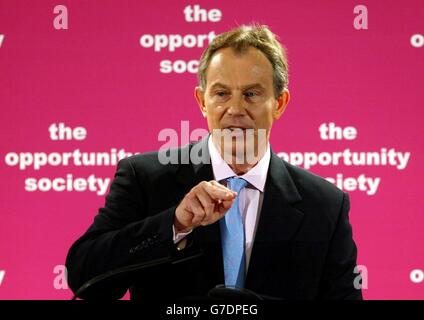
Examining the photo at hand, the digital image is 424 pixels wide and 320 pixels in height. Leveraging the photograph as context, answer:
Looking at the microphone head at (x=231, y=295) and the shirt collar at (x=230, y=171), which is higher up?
the shirt collar at (x=230, y=171)

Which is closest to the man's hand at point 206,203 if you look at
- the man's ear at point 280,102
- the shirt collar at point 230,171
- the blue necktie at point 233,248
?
the blue necktie at point 233,248

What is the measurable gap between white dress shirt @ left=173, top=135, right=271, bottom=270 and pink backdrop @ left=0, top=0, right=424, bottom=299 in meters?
1.03

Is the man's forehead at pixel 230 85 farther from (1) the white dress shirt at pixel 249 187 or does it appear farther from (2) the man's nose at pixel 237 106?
(1) the white dress shirt at pixel 249 187

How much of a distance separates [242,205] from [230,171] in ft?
0.32

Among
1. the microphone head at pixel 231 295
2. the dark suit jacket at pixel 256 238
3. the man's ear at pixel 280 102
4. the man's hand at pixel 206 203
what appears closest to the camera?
the microphone head at pixel 231 295

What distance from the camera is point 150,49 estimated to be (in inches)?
119

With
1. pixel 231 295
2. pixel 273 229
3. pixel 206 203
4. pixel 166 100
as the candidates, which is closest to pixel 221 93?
pixel 273 229

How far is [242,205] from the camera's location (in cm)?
191

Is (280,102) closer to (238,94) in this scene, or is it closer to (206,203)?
(238,94)

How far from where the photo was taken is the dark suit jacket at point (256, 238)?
5.88 ft

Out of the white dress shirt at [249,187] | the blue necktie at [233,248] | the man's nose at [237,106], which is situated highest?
the man's nose at [237,106]

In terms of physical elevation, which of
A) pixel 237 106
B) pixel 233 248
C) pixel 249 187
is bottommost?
pixel 233 248

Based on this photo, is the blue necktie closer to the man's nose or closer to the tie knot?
the tie knot

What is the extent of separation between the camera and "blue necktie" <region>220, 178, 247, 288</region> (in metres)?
1.83
